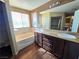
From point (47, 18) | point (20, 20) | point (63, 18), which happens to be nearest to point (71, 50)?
point (63, 18)

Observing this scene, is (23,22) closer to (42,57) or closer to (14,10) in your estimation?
(14,10)

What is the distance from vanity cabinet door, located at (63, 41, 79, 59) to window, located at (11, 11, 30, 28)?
2648mm

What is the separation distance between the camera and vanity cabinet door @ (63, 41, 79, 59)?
1218mm

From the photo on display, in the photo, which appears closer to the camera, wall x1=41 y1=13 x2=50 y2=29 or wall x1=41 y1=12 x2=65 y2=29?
wall x1=41 y1=12 x2=65 y2=29

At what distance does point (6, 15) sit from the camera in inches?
60.3

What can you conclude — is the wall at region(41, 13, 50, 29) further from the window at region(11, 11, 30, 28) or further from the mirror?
the window at region(11, 11, 30, 28)

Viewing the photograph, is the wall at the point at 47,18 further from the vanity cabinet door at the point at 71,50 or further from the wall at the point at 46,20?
the vanity cabinet door at the point at 71,50

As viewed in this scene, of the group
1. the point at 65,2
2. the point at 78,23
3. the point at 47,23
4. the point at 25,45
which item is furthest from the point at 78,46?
the point at 25,45

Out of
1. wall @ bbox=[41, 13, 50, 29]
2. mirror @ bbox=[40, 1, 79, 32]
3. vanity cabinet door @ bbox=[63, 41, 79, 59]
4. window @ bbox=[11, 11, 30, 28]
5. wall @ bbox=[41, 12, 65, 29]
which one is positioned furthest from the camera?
window @ bbox=[11, 11, 30, 28]

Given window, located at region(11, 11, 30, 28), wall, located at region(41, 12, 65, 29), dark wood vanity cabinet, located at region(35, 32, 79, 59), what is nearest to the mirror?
wall, located at region(41, 12, 65, 29)

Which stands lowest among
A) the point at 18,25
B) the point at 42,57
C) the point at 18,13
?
the point at 42,57

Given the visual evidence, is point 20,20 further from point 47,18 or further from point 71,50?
point 71,50

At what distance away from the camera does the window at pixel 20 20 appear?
9.73ft

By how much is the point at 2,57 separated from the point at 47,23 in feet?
7.14
